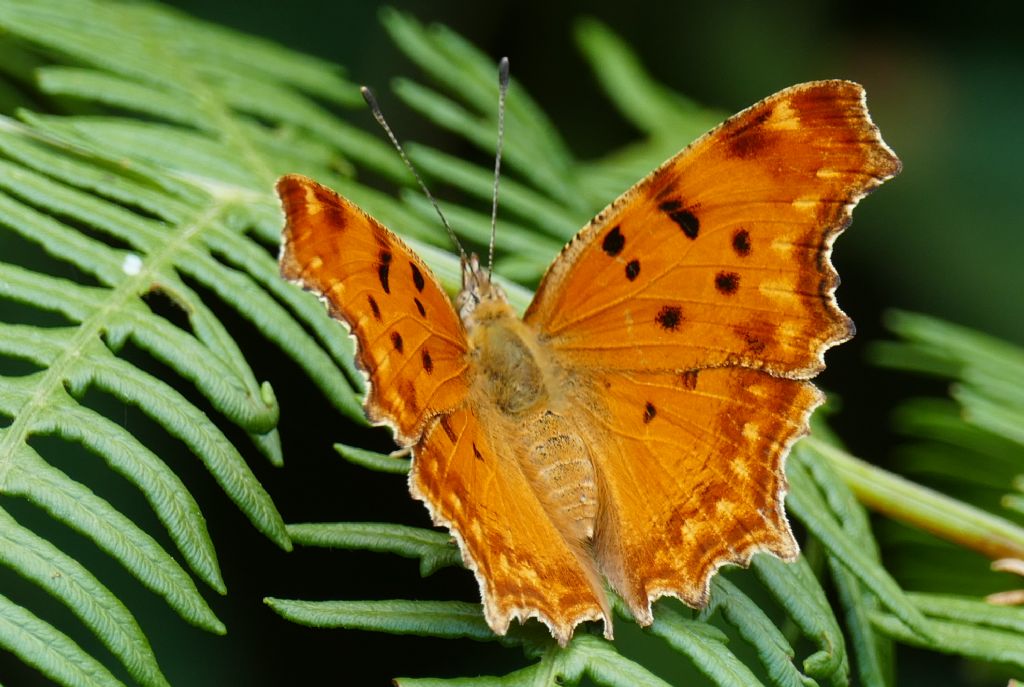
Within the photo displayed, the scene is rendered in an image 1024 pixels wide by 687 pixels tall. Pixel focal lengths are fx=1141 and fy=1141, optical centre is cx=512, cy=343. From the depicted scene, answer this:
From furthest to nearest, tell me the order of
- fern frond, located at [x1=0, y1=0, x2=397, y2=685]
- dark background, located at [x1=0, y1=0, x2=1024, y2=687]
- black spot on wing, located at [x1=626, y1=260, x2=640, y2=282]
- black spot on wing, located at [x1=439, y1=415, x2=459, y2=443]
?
dark background, located at [x1=0, y1=0, x2=1024, y2=687] → black spot on wing, located at [x1=626, y1=260, x2=640, y2=282] → black spot on wing, located at [x1=439, y1=415, x2=459, y2=443] → fern frond, located at [x1=0, y1=0, x2=397, y2=685]

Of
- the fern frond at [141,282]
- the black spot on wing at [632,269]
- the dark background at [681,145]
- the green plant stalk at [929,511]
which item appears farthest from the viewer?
the dark background at [681,145]

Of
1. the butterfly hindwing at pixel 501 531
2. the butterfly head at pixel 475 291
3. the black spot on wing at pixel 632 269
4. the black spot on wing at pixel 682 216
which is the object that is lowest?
the butterfly hindwing at pixel 501 531

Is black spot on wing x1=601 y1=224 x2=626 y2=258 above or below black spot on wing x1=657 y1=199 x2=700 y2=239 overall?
above

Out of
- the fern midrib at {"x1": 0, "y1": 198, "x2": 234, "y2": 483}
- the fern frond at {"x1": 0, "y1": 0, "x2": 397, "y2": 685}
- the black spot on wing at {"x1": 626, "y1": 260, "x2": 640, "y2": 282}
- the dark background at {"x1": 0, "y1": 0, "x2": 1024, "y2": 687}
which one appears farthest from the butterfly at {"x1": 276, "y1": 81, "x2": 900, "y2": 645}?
the dark background at {"x1": 0, "y1": 0, "x2": 1024, "y2": 687}

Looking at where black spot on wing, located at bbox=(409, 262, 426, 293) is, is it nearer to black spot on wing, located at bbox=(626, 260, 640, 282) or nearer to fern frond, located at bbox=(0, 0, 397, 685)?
fern frond, located at bbox=(0, 0, 397, 685)

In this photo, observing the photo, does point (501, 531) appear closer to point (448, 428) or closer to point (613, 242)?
point (448, 428)

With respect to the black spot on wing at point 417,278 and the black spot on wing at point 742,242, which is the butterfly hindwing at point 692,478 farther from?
the black spot on wing at point 417,278

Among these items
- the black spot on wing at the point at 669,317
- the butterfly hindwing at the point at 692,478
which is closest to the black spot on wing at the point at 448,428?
the butterfly hindwing at the point at 692,478

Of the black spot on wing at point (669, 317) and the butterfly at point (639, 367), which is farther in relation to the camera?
the black spot on wing at point (669, 317)

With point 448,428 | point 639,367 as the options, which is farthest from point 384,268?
point 639,367
